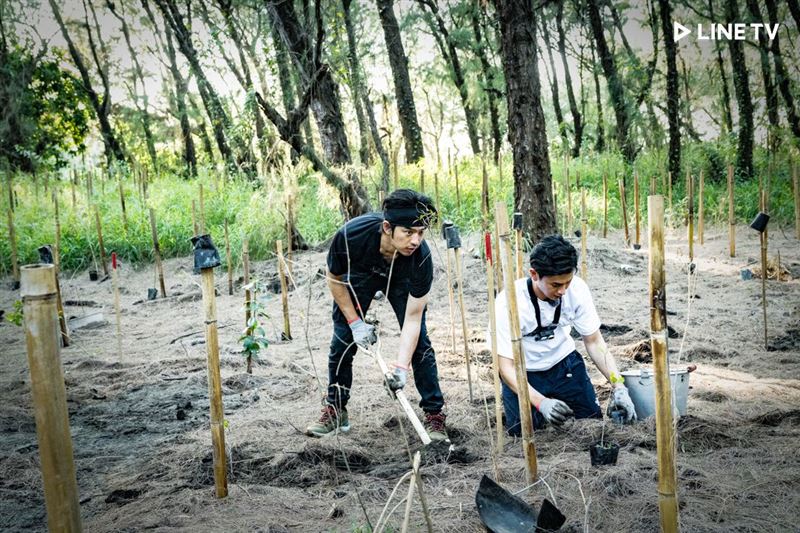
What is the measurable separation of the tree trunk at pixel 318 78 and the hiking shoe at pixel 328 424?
5.20 m

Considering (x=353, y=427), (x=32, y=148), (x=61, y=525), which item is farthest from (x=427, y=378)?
(x=32, y=148)

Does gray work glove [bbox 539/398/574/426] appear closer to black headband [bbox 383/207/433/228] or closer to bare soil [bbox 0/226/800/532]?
bare soil [bbox 0/226/800/532]

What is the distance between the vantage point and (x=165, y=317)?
24.3ft

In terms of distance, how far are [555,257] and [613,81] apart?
425 inches

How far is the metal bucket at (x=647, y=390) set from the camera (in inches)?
130

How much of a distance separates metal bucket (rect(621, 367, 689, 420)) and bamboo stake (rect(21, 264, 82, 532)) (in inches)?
107

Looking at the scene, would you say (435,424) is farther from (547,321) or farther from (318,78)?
(318,78)

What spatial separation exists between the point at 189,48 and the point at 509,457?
10.3m

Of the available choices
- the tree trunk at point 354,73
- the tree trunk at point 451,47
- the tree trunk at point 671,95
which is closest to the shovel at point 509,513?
the tree trunk at point 354,73

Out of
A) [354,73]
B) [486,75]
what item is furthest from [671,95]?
[354,73]

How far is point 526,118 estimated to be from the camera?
6.21 meters

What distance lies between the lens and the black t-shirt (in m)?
3.34

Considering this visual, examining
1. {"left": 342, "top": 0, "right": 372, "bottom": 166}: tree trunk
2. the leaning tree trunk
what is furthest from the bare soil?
{"left": 342, "top": 0, "right": 372, "bottom": 166}: tree trunk

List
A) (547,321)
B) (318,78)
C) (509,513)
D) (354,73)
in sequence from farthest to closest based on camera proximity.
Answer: (354,73) → (318,78) → (547,321) → (509,513)
